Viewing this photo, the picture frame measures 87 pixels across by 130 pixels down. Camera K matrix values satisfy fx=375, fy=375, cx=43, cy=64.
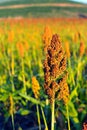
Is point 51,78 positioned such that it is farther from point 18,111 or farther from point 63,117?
point 18,111

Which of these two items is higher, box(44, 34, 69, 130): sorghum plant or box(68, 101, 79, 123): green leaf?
box(44, 34, 69, 130): sorghum plant

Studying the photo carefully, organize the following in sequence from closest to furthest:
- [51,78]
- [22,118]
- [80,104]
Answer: [51,78] < [80,104] < [22,118]

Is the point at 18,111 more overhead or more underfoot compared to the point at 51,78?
more underfoot

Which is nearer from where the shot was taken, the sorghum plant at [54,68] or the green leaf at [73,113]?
the sorghum plant at [54,68]

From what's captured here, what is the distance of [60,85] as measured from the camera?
176 centimetres

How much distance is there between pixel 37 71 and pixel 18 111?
145cm

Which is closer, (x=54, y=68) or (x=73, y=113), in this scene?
(x=54, y=68)

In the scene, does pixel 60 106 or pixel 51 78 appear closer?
pixel 51 78

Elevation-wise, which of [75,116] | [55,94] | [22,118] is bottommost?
[22,118]

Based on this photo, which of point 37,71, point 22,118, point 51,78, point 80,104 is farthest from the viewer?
point 37,71

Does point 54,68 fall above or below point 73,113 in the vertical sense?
above

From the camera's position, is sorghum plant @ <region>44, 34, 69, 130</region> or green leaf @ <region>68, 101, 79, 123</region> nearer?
sorghum plant @ <region>44, 34, 69, 130</region>

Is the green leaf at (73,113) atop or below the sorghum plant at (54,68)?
below

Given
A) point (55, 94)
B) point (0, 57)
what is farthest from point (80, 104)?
point (0, 57)
